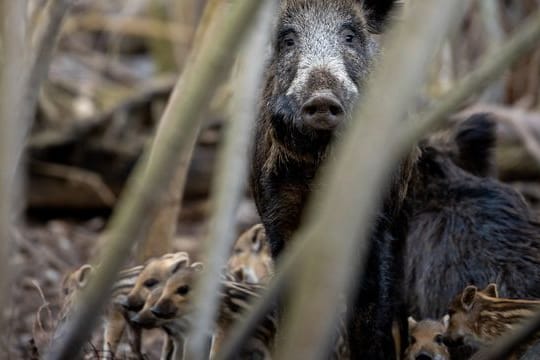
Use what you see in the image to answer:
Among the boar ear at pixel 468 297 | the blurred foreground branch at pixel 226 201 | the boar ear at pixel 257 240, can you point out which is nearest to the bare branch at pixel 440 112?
the blurred foreground branch at pixel 226 201

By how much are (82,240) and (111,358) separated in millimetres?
5414

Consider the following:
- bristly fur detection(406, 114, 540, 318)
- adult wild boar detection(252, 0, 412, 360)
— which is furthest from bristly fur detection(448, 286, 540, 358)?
bristly fur detection(406, 114, 540, 318)

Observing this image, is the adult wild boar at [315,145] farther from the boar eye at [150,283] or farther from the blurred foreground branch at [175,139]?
the blurred foreground branch at [175,139]

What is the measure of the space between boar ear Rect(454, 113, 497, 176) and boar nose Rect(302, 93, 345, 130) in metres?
2.05

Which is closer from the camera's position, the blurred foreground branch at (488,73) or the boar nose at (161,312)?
the blurred foreground branch at (488,73)

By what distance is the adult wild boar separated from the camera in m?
4.87

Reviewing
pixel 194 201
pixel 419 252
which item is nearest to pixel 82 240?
pixel 194 201

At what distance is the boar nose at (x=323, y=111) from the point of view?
443 cm

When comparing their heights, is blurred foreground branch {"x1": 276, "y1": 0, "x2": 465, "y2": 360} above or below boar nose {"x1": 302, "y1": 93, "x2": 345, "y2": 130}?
below

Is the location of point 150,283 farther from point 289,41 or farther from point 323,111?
point 323,111

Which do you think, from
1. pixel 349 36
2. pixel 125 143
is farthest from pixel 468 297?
pixel 125 143

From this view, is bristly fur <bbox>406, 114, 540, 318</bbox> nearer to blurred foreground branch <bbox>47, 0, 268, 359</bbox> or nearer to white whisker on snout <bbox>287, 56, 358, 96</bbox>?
white whisker on snout <bbox>287, 56, 358, 96</bbox>

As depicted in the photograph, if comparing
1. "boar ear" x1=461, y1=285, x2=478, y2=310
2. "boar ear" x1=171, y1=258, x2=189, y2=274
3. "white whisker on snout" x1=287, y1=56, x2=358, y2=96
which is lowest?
"boar ear" x1=461, y1=285, x2=478, y2=310

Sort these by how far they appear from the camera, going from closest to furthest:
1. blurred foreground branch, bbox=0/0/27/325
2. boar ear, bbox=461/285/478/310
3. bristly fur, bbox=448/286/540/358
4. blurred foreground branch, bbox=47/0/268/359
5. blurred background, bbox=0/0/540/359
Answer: blurred foreground branch, bbox=47/0/268/359
blurred foreground branch, bbox=0/0/27/325
bristly fur, bbox=448/286/540/358
boar ear, bbox=461/285/478/310
blurred background, bbox=0/0/540/359
